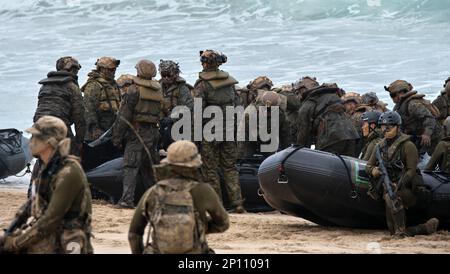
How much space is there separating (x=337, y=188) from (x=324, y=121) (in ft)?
6.39

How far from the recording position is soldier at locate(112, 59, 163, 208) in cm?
1427

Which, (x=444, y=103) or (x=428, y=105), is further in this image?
(x=444, y=103)

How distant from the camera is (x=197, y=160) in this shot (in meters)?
7.57

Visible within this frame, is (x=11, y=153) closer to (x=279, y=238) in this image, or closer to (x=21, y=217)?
(x=279, y=238)

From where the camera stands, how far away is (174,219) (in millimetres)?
7453

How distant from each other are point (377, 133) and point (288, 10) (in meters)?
41.0

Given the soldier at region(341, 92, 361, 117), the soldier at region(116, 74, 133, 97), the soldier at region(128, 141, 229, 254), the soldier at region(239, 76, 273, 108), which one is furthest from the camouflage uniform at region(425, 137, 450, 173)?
the soldier at region(128, 141, 229, 254)

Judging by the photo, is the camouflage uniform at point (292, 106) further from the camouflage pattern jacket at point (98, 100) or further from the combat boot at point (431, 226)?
the combat boot at point (431, 226)

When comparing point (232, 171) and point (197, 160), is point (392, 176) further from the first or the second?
point (197, 160)

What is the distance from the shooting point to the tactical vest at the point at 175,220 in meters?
7.45

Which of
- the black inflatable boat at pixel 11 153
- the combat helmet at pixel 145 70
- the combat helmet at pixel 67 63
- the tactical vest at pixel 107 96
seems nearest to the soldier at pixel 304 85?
the combat helmet at pixel 145 70

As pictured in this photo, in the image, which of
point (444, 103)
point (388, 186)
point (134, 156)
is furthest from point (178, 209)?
point (444, 103)

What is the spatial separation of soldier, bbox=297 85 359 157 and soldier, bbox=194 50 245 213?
0.95 m
